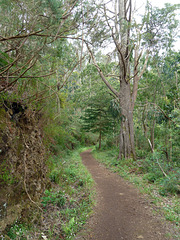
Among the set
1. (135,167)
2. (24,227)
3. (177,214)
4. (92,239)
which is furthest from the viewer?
(135,167)

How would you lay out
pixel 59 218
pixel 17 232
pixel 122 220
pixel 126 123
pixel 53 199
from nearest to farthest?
pixel 17 232 → pixel 59 218 → pixel 122 220 → pixel 53 199 → pixel 126 123

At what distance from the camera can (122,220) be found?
3.95 m

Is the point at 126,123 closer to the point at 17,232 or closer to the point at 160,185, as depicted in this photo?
the point at 160,185

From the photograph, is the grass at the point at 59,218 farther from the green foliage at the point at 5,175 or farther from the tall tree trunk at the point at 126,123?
the tall tree trunk at the point at 126,123

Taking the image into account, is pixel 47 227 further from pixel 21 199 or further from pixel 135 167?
pixel 135 167

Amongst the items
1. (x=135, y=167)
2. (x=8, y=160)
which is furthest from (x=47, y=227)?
(x=135, y=167)

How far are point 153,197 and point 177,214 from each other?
40.4 inches

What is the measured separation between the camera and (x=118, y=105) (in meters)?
10.6

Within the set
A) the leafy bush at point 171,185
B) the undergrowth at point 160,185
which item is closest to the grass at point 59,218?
the undergrowth at point 160,185

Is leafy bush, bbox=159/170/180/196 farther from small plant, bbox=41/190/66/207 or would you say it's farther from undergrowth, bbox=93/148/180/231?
small plant, bbox=41/190/66/207

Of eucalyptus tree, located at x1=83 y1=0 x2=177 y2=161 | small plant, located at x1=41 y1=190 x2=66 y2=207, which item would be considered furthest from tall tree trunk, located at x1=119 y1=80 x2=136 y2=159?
small plant, located at x1=41 y1=190 x2=66 y2=207

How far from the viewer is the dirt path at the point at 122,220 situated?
3.39m

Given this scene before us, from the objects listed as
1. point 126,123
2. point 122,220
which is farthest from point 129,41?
point 122,220

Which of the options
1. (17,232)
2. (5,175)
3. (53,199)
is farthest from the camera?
(53,199)
